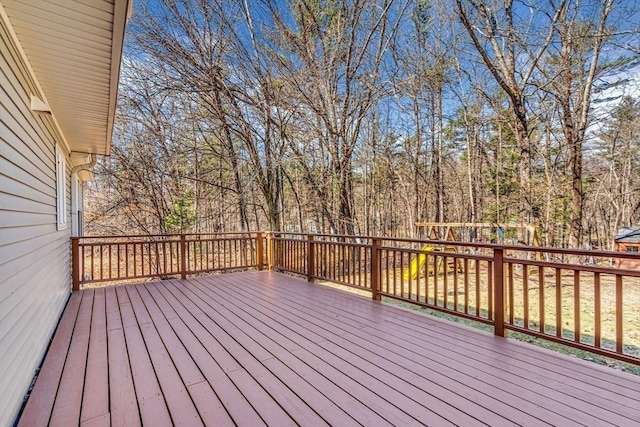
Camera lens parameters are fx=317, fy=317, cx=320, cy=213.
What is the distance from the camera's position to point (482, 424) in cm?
175

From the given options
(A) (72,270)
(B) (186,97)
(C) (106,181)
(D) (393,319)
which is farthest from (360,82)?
(C) (106,181)

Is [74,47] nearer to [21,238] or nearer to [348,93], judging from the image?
[21,238]

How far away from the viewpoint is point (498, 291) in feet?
10.0

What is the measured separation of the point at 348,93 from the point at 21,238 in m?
6.76

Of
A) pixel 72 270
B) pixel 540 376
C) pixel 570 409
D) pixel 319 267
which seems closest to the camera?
pixel 570 409

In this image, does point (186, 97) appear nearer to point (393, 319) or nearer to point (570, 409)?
point (393, 319)

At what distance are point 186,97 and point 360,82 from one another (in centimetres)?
447

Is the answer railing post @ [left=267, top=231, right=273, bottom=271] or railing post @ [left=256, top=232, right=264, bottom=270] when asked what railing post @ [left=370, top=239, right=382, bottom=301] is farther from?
railing post @ [left=256, top=232, right=264, bottom=270]

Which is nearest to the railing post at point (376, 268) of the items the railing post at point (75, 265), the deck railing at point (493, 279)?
the deck railing at point (493, 279)

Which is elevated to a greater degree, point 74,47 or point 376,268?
point 74,47

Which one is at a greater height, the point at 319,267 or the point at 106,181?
the point at 106,181

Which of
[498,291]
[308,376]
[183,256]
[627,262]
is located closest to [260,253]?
[183,256]

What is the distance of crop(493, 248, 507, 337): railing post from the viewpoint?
10.0 feet

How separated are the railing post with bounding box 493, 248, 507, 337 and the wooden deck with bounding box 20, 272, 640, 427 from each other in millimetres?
123
